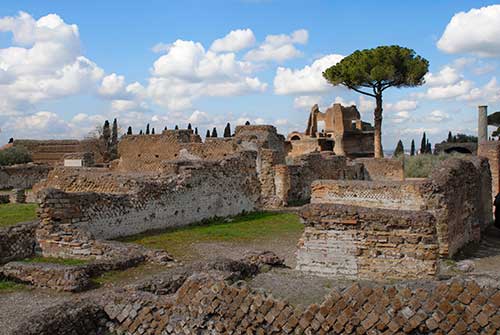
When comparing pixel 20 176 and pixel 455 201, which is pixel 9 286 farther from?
pixel 20 176

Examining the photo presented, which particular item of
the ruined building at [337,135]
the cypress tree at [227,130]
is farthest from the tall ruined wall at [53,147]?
the ruined building at [337,135]

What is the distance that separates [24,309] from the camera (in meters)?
7.56

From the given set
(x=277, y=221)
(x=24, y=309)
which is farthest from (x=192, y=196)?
(x=24, y=309)

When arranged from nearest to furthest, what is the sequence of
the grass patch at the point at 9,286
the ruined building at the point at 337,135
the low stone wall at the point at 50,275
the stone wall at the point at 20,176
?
the low stone wall at the point at 50,275
the grass patch at the point at 9,286
the stone wall at the point at 20,176
the ruined building at the point at 337,135

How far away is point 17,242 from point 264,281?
247 inches

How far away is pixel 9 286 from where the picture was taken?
28.7 ft

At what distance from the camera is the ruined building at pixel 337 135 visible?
4748 centimetres

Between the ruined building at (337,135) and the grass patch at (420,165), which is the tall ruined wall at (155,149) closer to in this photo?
the grass patch at (420,165)

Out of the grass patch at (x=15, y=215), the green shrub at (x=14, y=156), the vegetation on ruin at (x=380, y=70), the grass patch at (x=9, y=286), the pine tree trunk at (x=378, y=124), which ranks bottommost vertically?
the grass patch at (x=9, y=286)

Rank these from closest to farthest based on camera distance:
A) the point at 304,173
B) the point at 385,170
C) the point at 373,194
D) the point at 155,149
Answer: the point at 373,194 < the point at 304,173 < the point at 155,149 < the point at 385,170

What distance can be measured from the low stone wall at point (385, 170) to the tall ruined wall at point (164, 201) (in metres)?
12.9

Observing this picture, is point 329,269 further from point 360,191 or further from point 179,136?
point 179,136

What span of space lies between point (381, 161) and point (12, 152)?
34.4 metres

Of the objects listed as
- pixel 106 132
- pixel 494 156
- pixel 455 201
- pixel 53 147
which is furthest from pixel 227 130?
pixel 455 201
